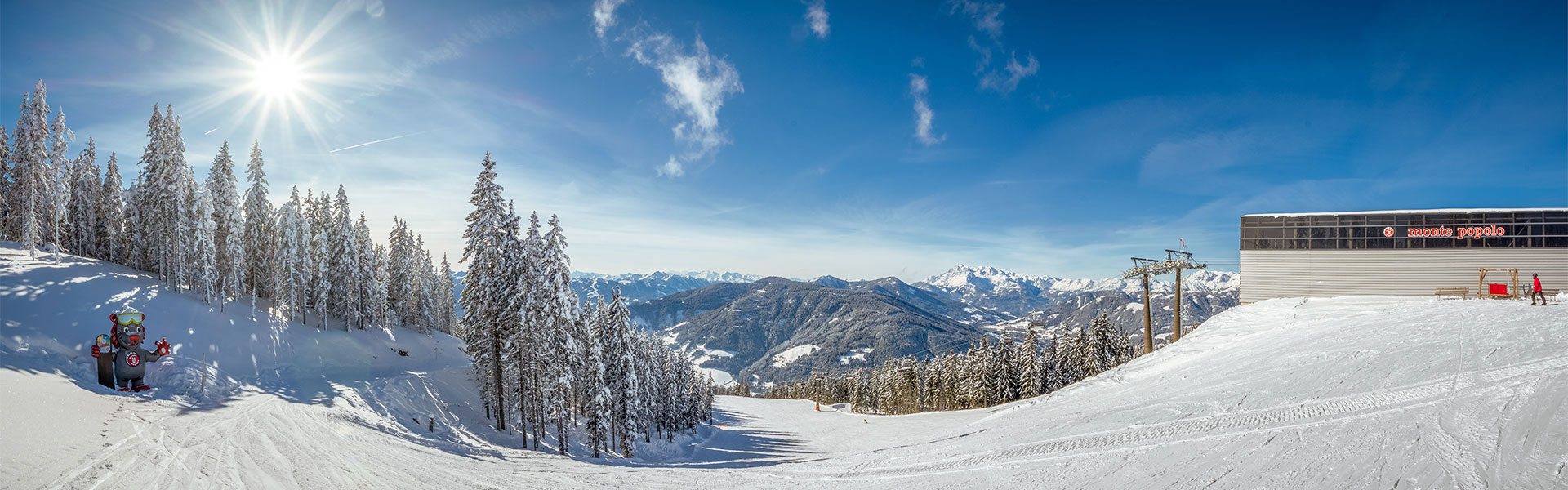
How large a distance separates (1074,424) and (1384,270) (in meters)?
30.4

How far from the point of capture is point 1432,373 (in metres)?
13.6

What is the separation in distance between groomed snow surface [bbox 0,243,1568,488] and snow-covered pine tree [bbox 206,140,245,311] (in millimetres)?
10437

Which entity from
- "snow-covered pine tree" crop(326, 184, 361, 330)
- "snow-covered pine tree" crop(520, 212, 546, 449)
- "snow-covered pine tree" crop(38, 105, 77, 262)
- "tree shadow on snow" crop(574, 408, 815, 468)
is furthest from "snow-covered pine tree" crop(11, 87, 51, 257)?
"tree shadow on snow" crop(574, 408, 815, 468)

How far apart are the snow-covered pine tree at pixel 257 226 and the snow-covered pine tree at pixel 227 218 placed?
1954mm

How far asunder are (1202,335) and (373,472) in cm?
3317

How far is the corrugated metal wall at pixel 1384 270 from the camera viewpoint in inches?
1149

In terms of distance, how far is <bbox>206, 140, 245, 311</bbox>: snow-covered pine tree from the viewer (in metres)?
39.4

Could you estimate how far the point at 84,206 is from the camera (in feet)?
155

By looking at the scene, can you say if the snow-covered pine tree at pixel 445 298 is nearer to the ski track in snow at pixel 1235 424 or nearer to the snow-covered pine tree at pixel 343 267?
the snow-covered pine tree at pixel 343 267

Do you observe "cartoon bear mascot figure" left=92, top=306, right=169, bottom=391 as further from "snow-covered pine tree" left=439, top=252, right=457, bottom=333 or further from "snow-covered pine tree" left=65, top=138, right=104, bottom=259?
"snow-covered pine tree" left=439, top=252, right=457, bottom=333

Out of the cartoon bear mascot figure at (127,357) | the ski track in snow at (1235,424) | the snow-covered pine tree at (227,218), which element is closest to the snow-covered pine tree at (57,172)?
the snow-covered pine tree at (227,218)

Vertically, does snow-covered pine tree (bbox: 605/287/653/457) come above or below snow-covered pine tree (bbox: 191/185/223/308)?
below

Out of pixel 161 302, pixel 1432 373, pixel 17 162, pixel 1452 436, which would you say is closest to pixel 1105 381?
pixel 1432 373

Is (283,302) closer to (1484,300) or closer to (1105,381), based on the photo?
(1105,381)
